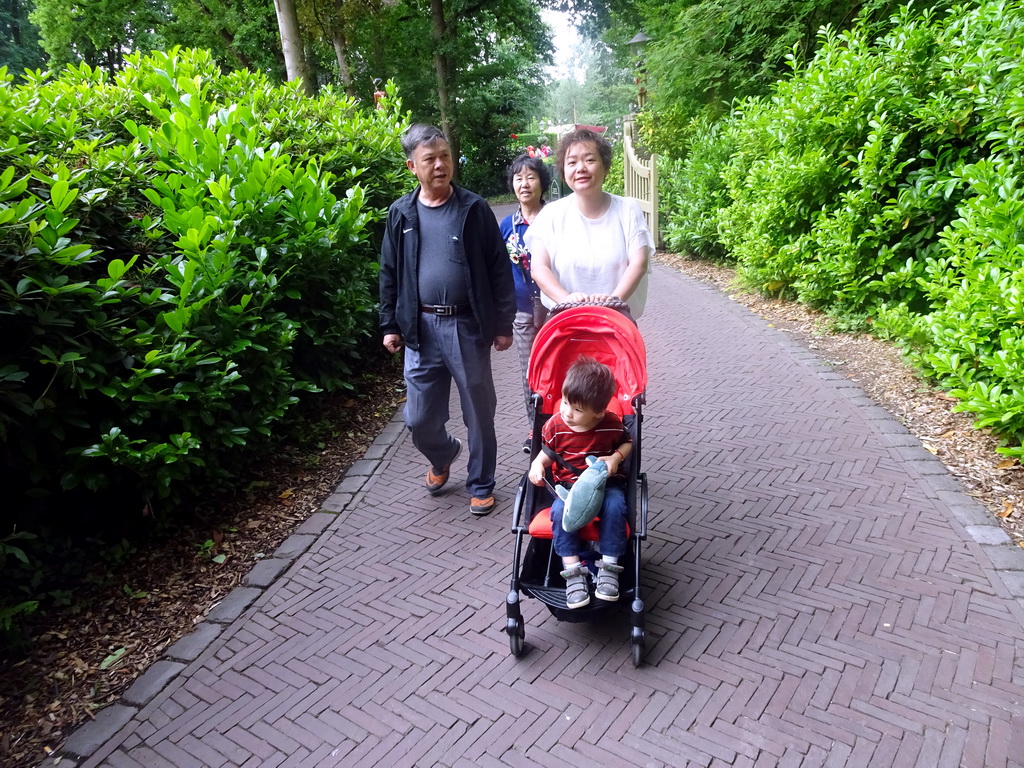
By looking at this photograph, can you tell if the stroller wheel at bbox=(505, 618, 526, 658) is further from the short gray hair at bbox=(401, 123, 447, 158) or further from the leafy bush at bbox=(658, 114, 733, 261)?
the leafy bush at bbox=(658, 114, 733, 261)

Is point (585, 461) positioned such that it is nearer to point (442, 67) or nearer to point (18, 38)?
point (442, 67)

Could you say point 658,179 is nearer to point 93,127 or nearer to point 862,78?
point 862,78

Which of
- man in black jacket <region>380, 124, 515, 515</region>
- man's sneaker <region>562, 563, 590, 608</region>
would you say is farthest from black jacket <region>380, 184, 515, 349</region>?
man's sneaker <region>562, 563, 590, 608</region>

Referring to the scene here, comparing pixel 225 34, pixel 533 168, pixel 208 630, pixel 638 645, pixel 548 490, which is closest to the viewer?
pixel 638 645

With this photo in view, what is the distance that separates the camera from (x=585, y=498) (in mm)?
2816

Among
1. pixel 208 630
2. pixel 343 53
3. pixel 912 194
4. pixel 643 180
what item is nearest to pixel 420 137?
pixel 208 630

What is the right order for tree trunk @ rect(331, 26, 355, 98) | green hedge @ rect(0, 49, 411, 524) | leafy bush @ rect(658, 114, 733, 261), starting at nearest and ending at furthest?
1. green hedge @ rect(0, 49, 411, 524)
2. leafy bush @ rect(658, 114, 733, 261)
3. tree trunk @ rect(331, 26, 355, 98)

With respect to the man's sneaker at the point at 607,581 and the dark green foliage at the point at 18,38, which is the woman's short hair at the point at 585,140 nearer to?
the man's sneaker at the point at 607,581

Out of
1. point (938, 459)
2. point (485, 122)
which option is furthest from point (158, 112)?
point (485, 122)

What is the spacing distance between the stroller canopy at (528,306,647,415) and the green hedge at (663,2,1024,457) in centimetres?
240

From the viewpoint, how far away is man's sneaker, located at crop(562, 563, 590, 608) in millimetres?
2809

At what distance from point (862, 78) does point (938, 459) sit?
3963mm

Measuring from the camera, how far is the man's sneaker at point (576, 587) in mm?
2809

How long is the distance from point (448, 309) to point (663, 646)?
2050mm
